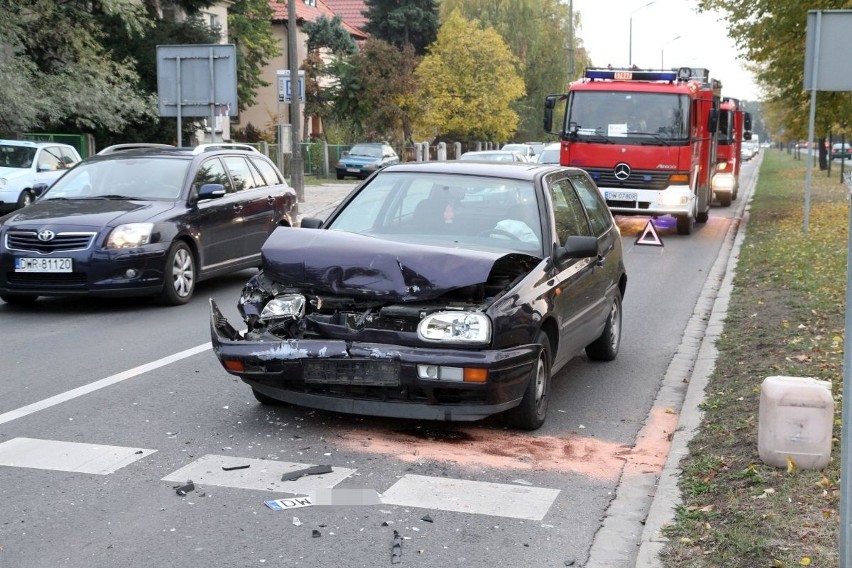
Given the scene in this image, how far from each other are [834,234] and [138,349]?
1365cm

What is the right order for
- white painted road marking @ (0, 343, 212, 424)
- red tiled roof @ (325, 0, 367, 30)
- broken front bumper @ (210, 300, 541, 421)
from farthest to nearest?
red tiled roof @ (325, 0, 367, 30) < white painted road marking @ (0, 343, 212, 424) < broken front bumper @ (210, 300, 541, 421)

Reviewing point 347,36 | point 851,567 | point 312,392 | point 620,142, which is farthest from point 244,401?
point 347,36

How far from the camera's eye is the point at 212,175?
41.6 ft

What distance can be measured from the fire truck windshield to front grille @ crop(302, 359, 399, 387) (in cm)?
1476

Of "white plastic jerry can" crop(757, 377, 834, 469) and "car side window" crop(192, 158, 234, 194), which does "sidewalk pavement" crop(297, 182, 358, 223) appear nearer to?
"car side window" crop(192, 158, 234, 194)

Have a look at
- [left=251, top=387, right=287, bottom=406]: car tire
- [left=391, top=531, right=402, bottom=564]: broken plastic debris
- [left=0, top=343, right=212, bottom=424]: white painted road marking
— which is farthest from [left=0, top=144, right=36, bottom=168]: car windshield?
[left=391, top=531, right=402, bottom=564]: broken plastic debris

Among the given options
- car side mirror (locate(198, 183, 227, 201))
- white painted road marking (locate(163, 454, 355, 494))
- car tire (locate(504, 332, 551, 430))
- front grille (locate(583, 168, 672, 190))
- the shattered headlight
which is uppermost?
car side mirror (locate(198, 183, 227, 201))

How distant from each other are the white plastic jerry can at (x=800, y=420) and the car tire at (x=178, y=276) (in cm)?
729

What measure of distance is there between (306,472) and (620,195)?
610 inches

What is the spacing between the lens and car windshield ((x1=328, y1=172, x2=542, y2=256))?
7.36m

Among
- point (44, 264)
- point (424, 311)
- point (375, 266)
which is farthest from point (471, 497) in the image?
point (44, 264)

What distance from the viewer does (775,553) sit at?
4.54 m

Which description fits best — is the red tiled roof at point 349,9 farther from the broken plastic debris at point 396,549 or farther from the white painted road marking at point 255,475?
the broken plastic debris at point 396,549

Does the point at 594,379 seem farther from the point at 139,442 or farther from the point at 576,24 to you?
the point at 576,24
